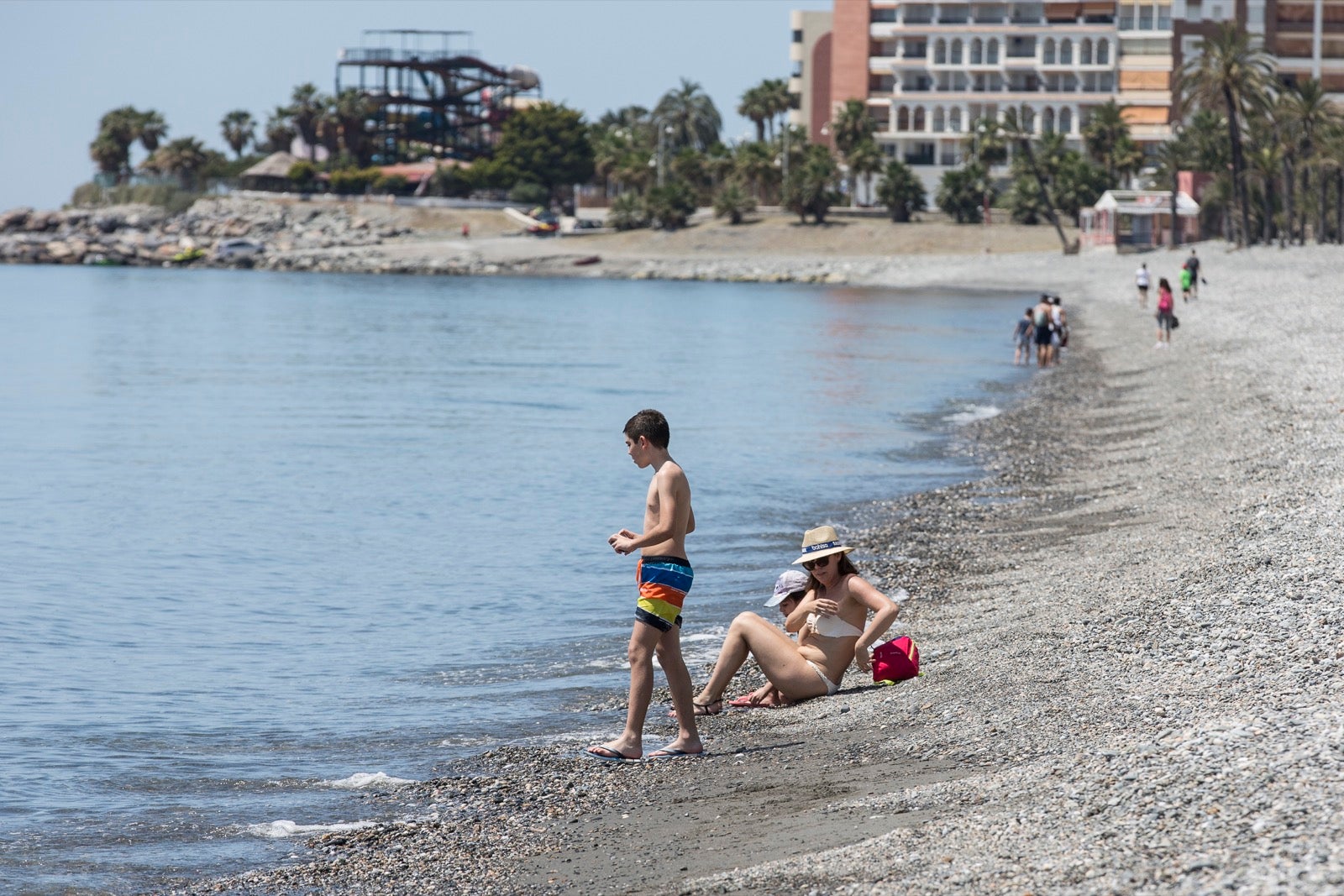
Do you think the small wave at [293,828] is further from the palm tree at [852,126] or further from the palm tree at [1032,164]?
the palm tree at [852,126]

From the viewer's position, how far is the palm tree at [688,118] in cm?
15012

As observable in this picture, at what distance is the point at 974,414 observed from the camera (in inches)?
1163

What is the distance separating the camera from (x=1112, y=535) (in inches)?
Result: 563

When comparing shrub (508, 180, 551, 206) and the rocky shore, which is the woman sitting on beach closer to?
the rocky shore

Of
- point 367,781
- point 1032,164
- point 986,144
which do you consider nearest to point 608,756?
point 367,781

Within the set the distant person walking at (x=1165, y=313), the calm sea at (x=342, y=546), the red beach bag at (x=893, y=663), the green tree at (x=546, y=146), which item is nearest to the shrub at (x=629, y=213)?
the green tree at (x=546, y=146)

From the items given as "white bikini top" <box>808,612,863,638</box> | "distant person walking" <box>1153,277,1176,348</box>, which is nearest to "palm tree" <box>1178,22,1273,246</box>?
"distant person walking" <box>1153,277,1176,348</box>

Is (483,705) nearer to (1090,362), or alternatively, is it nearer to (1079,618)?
(1079,618)

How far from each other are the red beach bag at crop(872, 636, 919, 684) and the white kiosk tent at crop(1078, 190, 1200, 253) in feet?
284

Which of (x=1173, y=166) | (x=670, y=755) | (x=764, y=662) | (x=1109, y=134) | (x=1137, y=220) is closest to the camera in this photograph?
(x=670, y=755)

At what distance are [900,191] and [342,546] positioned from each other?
320ft

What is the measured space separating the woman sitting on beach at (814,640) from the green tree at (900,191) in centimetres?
10473

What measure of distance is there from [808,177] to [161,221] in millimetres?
73122

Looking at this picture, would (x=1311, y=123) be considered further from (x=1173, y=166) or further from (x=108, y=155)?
(x=108, y=155)
